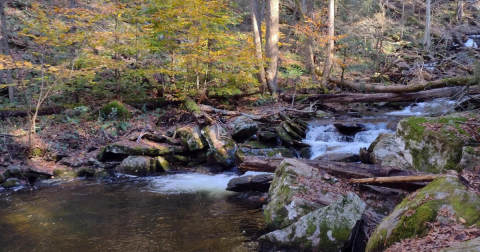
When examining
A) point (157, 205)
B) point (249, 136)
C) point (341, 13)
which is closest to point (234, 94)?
point (249, 136)

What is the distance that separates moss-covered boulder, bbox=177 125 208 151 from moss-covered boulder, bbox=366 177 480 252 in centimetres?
700

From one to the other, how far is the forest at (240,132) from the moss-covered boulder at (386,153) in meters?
0.04

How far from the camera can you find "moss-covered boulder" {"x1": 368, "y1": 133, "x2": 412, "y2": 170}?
7359mm

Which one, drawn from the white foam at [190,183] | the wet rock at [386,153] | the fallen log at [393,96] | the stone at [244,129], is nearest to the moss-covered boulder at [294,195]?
the wet rock at [386,153]

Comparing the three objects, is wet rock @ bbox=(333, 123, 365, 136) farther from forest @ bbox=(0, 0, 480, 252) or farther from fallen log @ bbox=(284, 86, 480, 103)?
fallen log @ bbox=(284, 86, 480, 103)

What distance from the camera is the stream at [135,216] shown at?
5371mm

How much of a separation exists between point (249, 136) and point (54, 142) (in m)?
6.15

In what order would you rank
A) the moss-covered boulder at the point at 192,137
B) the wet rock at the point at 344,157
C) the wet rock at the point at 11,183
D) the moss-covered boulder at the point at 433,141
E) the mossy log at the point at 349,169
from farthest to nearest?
the moss-covered boulder at the point at 192,137 < the wet rock at the point at 11,183 < the wet rock at the point at 344,157 < the moss-covered boulder at the point at 433,141 < the mossy log at the point at 349,169

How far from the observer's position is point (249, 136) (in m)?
10.7

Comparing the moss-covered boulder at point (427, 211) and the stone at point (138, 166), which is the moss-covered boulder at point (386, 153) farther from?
the stone at point (138, 166)

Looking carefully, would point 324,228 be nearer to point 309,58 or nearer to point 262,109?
point 262,109

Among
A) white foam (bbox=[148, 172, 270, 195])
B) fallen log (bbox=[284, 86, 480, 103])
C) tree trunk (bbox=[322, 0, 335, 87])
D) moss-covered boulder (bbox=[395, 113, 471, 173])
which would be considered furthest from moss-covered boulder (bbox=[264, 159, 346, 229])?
tree trunk (bbox=[322, 0, 335, 87])

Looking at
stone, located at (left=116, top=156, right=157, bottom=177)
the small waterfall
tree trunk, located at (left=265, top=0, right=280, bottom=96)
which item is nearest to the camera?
stone, located at (left=116, top=156, right=157, bottom=177)

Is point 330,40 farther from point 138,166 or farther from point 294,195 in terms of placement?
Result: point 294,195
